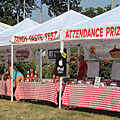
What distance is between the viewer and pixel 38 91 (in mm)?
7738

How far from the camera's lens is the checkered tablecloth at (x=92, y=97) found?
597 centimetres

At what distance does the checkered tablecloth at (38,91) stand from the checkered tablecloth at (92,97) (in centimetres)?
53

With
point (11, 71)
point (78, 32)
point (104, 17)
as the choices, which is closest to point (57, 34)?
point (78, 32)

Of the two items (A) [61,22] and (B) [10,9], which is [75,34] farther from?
(B) [10,9]

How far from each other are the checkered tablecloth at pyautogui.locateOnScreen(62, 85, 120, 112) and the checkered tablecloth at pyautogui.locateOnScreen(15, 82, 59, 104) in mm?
532

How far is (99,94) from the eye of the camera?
245 inches

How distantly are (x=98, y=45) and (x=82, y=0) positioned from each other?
18032 mm

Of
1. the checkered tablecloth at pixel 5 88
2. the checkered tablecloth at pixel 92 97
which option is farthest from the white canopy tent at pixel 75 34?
the checkered tablecloth at pixel 5 88

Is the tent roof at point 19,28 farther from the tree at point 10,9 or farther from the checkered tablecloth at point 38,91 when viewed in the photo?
the tree at point 10,9

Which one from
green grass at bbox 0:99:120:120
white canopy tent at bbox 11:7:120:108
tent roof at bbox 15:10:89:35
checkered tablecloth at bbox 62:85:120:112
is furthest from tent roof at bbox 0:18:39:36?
checkered tablecloth at bbox 62:85:120:112

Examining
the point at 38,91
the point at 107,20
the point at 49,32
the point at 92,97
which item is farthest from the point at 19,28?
the point at 92,97

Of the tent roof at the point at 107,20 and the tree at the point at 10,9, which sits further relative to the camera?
the tree at the point at 10,9

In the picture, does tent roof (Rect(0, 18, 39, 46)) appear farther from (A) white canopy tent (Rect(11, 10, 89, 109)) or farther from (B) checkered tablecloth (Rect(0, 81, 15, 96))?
(B) checkered tablecloth (Rect(0, 81, 15, 96))

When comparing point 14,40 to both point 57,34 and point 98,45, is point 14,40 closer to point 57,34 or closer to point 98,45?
point 57,34
